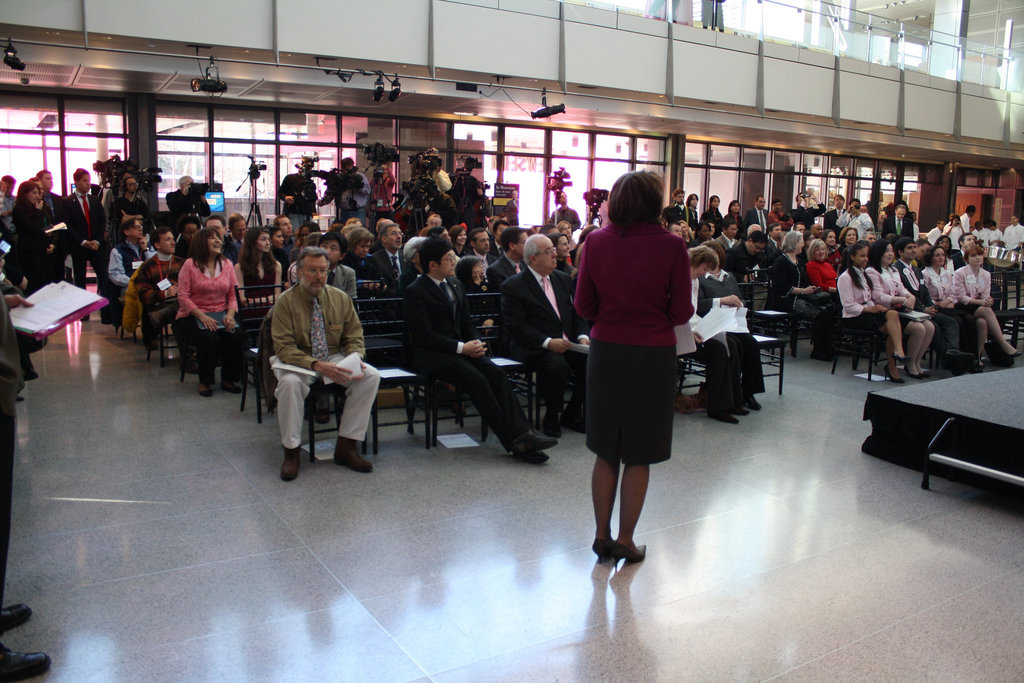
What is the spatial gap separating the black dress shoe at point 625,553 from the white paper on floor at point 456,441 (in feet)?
5.80

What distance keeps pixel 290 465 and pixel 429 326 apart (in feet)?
3.80

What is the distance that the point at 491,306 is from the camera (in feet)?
18.8

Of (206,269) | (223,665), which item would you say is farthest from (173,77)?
(223,665)

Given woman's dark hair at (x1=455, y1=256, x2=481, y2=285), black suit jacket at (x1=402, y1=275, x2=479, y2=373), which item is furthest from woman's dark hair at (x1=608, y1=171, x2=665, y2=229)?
woman's dark hair at (x1=455, y1=256, x2=481, y2=285)

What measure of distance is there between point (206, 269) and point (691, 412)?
3.90 metres

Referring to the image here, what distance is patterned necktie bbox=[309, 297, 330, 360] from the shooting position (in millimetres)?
4492

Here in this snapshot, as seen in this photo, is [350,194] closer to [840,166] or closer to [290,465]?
[290,465]

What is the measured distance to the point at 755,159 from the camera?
1997 centimetres

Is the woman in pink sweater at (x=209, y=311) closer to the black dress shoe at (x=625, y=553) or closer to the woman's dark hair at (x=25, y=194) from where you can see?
the woman's dark hair at (x=25, y=194)

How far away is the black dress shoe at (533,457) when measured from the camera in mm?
4660

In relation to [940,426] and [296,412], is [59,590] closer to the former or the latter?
[296,412]

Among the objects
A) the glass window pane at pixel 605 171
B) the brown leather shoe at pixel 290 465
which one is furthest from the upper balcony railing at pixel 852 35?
the brown leather shoe at pixel 290 465

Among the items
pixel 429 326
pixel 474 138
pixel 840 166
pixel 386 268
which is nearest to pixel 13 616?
pixel 429 326

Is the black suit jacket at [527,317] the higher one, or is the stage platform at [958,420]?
the black suit jacket at [527,317]
